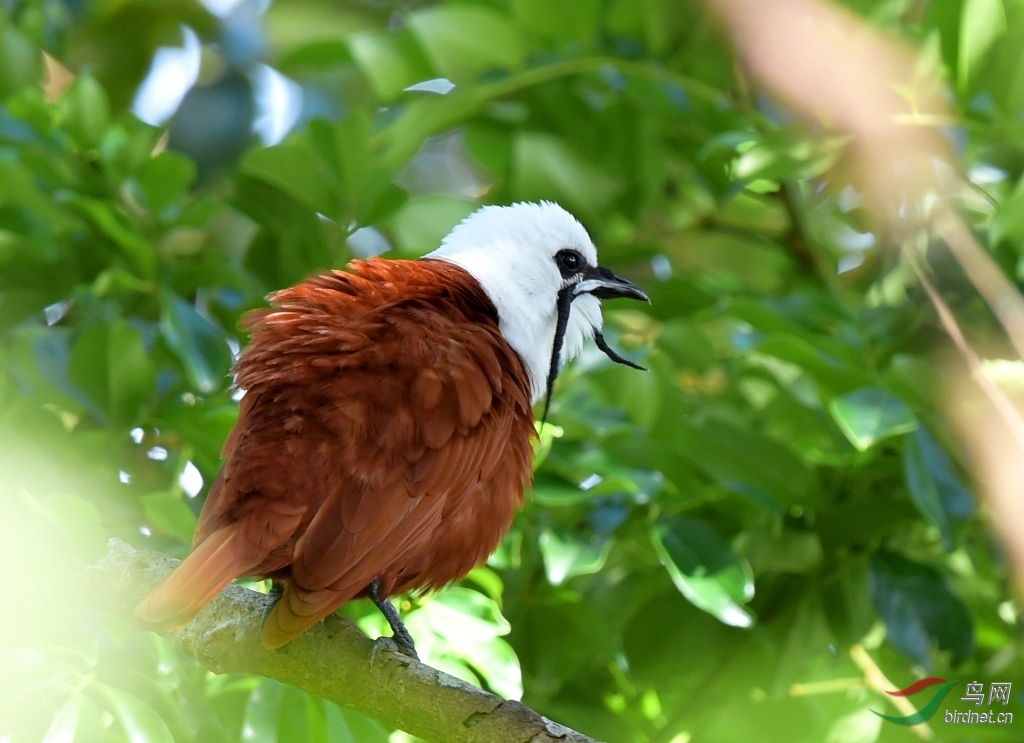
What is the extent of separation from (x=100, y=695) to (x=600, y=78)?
226 cm

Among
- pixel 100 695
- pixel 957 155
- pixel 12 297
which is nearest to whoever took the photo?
pixel 100 695

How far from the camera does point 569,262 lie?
9.59 ft

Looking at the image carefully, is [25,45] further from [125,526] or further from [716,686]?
[716,686]

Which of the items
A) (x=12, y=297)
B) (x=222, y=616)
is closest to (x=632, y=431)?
(x=222, y=616)


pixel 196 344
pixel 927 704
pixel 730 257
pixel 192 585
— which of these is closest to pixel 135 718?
pixel 192 585

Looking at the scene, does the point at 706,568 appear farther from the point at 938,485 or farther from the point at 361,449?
the point at 361,449

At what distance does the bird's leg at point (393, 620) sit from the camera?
222 cm

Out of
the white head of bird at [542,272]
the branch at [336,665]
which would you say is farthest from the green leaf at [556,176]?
the branch at [336,665]

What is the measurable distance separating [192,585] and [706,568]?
3.51ft

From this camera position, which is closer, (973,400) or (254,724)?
(254,724)

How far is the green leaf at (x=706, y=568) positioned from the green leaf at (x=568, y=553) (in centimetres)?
13

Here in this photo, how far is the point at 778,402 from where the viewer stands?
2.96 metres

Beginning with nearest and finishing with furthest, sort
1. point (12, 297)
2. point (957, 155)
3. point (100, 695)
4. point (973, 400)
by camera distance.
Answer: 1. point (100, 695)
2. point (973, 400)
3. point (957, 155)
4. point (12, 297)

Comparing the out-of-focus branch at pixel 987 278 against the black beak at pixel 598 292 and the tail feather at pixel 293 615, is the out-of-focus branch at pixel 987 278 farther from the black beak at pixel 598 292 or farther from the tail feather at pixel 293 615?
the tail feather at pixel 293 615
